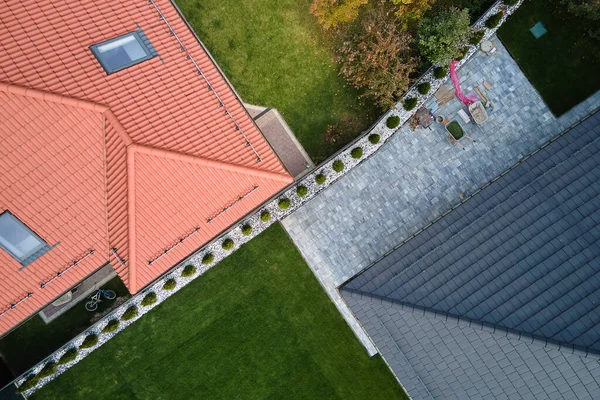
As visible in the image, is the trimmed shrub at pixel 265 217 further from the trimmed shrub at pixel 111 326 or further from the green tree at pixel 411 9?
the green tree at pixel 411 9

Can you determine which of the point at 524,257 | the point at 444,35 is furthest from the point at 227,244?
the point at 444,35

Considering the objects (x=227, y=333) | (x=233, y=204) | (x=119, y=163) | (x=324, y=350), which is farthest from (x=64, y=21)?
(x=324, y=350)

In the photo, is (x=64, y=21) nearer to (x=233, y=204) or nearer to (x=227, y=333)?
(x=233, y=204)

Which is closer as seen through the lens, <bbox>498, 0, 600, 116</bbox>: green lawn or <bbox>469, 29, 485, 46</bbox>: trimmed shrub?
<bbox>469, 29, 485, 46</bbox>: trimmed shrub

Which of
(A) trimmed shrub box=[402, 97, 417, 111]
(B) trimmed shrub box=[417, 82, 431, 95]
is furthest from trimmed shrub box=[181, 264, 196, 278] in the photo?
(B) trimmed shrub box=[417, 82, 431, 95]

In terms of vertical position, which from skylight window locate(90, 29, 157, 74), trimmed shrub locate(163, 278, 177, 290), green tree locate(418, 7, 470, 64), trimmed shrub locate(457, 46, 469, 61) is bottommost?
trimmed shrub locate(163, 278, 177, 290)

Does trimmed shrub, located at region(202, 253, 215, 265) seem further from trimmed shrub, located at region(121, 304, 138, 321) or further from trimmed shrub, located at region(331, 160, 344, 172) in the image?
trimmed shrub, located at region(331, 160, 344, 172)

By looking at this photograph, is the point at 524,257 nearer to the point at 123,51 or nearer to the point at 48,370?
the point at 123,51
